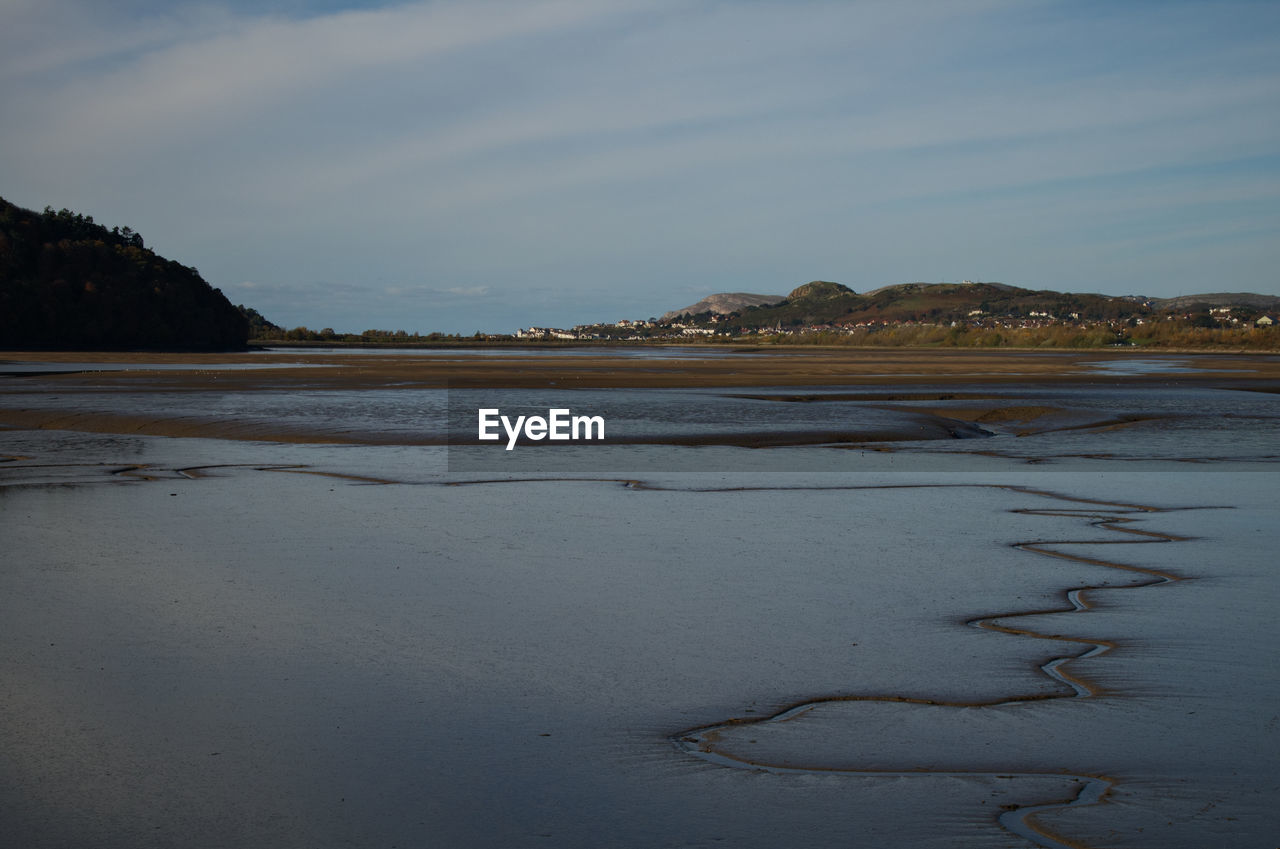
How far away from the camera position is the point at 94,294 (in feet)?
223

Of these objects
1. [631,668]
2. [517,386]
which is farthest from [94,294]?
[631,668]

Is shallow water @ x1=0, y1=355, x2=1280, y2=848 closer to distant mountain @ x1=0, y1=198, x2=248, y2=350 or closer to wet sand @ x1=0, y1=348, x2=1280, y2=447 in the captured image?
wet sand @ x1=0, y1=348, x2=1280, y2=447

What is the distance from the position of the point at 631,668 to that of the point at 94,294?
70.9 meters

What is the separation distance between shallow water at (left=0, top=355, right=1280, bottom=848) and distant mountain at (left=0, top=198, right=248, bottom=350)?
6112cm

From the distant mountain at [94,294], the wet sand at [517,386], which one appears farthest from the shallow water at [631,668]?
the distant mountain at [94,294]

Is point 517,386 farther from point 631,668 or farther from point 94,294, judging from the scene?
point 94,294

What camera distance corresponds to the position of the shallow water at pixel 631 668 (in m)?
3.49

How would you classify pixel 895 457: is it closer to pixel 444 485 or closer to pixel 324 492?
pixel 444 485

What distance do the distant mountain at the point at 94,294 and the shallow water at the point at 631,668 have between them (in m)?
61.1

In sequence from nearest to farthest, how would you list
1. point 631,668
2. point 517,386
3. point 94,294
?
1. point 631,668
2. point 517,386
3. point 94,294

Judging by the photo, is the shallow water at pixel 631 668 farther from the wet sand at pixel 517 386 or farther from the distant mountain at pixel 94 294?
the distant mountain at pixel 94 294

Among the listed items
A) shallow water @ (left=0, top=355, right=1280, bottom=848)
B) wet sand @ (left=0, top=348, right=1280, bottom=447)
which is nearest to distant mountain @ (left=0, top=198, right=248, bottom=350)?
wet sand @ (left=0, top=348, right=1280, bottom=447)

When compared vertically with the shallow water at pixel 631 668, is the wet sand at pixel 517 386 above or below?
above

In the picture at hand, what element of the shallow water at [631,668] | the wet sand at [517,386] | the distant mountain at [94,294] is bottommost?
the shallow water at [631,668]
